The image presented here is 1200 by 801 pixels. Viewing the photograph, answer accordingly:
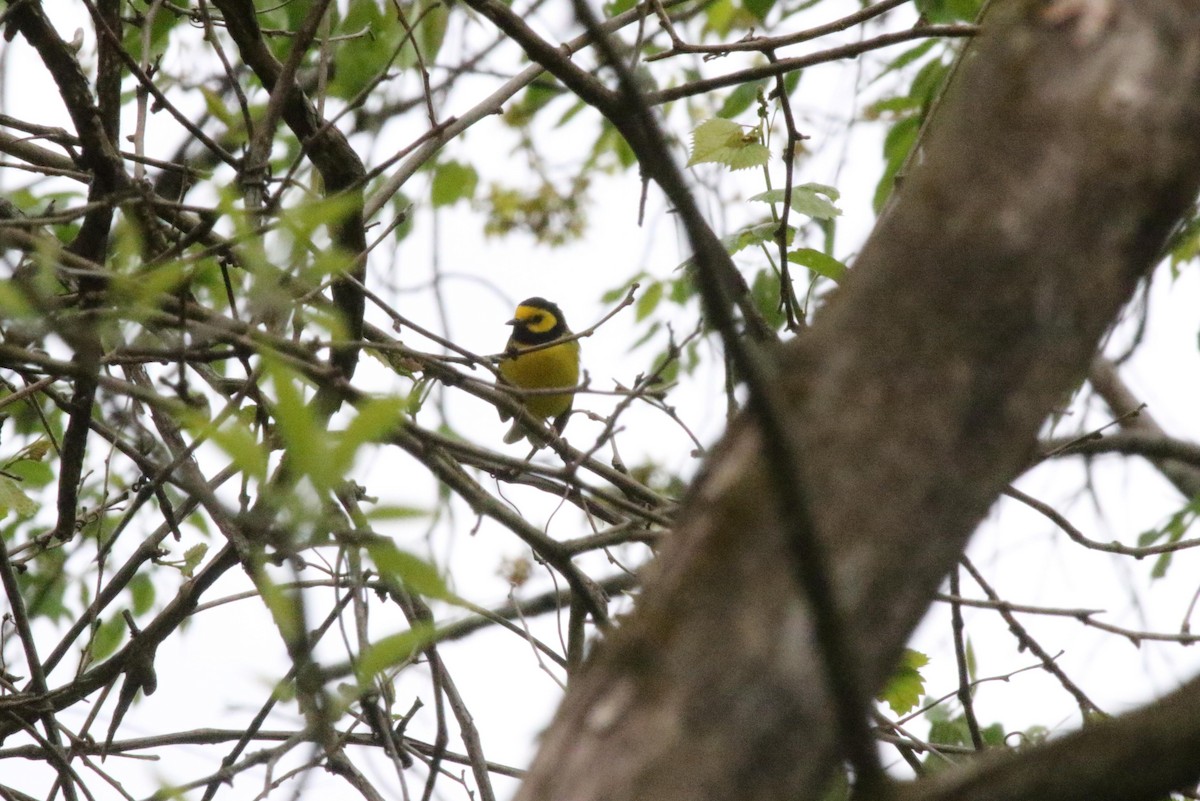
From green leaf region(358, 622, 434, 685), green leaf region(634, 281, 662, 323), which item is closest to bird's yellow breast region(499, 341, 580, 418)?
green leaf region(634, 281, 662, 323)

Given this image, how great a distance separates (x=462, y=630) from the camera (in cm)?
178

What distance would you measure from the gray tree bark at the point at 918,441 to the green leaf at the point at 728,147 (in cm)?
180

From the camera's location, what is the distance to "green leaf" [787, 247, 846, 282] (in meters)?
2.45

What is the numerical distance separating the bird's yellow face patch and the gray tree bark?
6.34 meters

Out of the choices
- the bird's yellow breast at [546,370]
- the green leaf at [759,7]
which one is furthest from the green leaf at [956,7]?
the bird's yellow breast at [546,370]

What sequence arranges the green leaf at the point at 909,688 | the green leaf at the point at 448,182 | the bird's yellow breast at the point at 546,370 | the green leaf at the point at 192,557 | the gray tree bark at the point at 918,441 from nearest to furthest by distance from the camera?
the gray tree bark at the point at 918,441 → the green leaf at the point at 909,688 → the green leaf at the point at 192,557 → the green leaf at the point at 448,182 → the bird's yellow breast at the point at 546,370

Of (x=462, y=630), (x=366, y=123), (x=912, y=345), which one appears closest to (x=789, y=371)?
(x=912, y=345)

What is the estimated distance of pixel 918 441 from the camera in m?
0.87

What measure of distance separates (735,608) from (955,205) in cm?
34

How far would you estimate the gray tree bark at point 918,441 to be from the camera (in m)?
0.83

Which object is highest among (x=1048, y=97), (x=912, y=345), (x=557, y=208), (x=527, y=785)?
(x=557, y=208)

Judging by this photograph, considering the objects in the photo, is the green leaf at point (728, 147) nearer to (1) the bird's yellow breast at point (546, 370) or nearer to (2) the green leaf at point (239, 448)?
(2) the green leaf at point (239, 448)

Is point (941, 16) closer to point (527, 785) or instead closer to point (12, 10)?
point (12, 10)

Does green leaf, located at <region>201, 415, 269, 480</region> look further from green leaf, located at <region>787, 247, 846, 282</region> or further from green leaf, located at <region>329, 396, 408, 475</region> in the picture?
green leaf, located at <region>787, 247, 846, 282</region>
